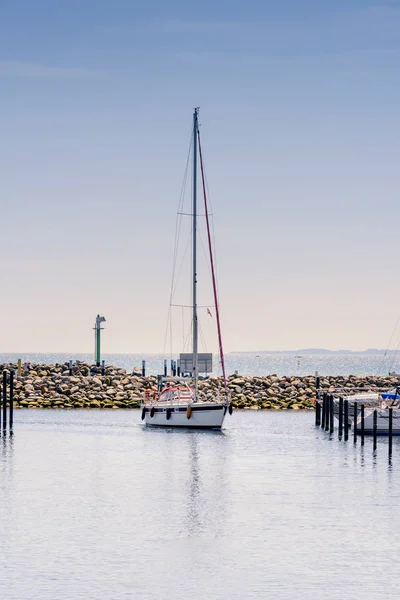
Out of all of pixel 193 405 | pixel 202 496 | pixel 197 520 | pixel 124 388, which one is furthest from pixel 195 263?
pixel 124 388

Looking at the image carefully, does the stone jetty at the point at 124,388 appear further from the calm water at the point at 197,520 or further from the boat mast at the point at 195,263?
the calm water at the point at 197,520

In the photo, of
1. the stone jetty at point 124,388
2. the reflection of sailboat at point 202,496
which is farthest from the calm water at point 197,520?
the stone jetty at point 124,388

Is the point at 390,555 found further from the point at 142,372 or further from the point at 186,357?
the point at 142,372

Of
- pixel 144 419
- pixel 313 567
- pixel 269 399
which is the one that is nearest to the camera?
pixel 313 567

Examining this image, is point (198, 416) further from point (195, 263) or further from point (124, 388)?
point (124, 388)

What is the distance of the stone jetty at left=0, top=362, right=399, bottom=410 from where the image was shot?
3947 inches

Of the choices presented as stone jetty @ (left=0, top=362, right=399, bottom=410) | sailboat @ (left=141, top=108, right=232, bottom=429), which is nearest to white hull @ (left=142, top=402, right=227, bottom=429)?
sailboat @ (left=141, top=108, right=232, bottom=429)

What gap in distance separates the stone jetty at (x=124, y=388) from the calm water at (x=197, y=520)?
33765mm

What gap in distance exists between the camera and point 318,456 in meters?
58.8

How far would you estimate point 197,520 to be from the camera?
3800 cm

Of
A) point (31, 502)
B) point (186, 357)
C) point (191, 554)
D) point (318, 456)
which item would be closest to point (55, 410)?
point (186, 357)

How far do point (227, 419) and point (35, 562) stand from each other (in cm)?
5656

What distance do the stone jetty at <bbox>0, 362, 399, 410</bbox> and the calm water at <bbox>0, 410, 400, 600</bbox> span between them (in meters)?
33.8

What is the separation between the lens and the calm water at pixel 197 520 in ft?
94.6
